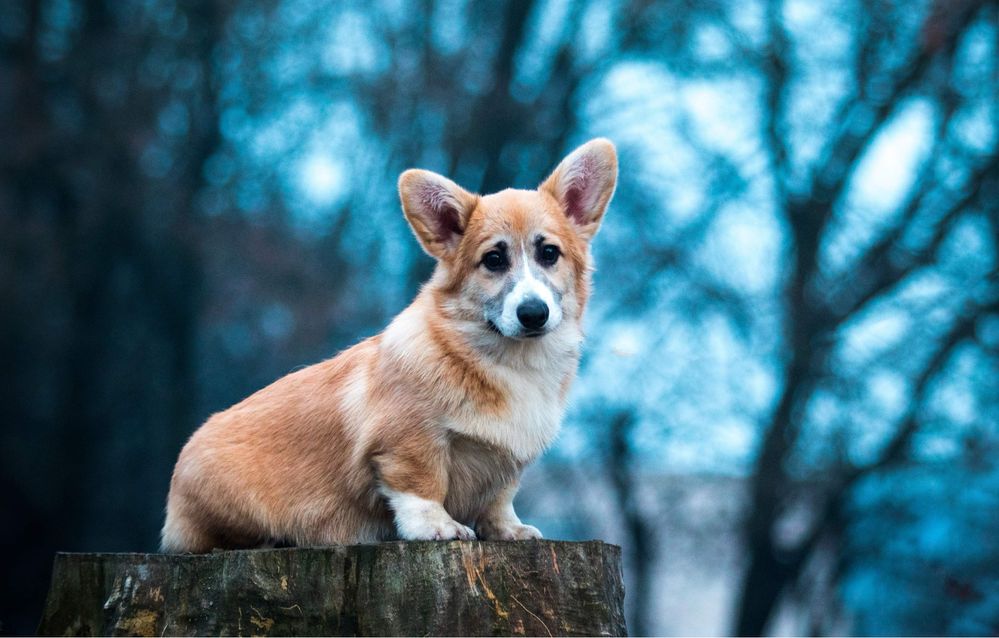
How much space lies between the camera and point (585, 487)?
57.0 ft

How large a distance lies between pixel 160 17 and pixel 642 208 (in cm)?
887

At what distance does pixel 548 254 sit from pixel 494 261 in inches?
10.4

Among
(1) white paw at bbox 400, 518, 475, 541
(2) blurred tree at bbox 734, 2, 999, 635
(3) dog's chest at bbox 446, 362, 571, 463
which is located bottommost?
(1) white paw at bbox 400, 518, 475, 541

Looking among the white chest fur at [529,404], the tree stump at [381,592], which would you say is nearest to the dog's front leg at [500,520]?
the white chest fur at [529,404]

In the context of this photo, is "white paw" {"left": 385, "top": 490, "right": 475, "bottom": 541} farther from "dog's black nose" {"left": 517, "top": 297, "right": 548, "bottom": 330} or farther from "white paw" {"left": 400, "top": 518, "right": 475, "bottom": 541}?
"dog's black nose" {"left": 517, "top": 297, "right": 548, "bottom": 330}

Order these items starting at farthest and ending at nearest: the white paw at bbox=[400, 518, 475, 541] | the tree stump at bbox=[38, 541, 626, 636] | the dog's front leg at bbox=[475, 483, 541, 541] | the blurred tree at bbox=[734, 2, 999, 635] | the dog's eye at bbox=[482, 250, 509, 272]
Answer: the blurred tree at bbox=[734, 2, 999, 635]
the dog's front leg at bbox=[475, 483, 541, 541]
the dog's eye at bbox=[482, 250, 509, 272]
the white paw at bbox=[400, 518, 475, 541]
the tree stump at bbox=[38, 541, 626, 636]

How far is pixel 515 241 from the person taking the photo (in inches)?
200

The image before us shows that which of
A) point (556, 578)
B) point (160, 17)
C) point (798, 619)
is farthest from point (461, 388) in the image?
point (160, 17)

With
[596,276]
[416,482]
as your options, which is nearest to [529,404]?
[416,482]

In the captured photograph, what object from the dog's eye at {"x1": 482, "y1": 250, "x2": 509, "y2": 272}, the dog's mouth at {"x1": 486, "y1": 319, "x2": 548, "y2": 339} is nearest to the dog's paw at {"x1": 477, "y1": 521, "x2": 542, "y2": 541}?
the dog's mouth at {"x1": 486, "y1": 319, "x2": 548, "y2": 339}

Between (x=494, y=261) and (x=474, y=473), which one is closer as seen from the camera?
(x=474, y=473)

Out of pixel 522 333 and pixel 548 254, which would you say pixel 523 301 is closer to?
pixel 522 333

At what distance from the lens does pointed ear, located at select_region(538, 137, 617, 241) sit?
216 inches

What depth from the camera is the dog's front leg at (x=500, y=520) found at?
17.0 ft
